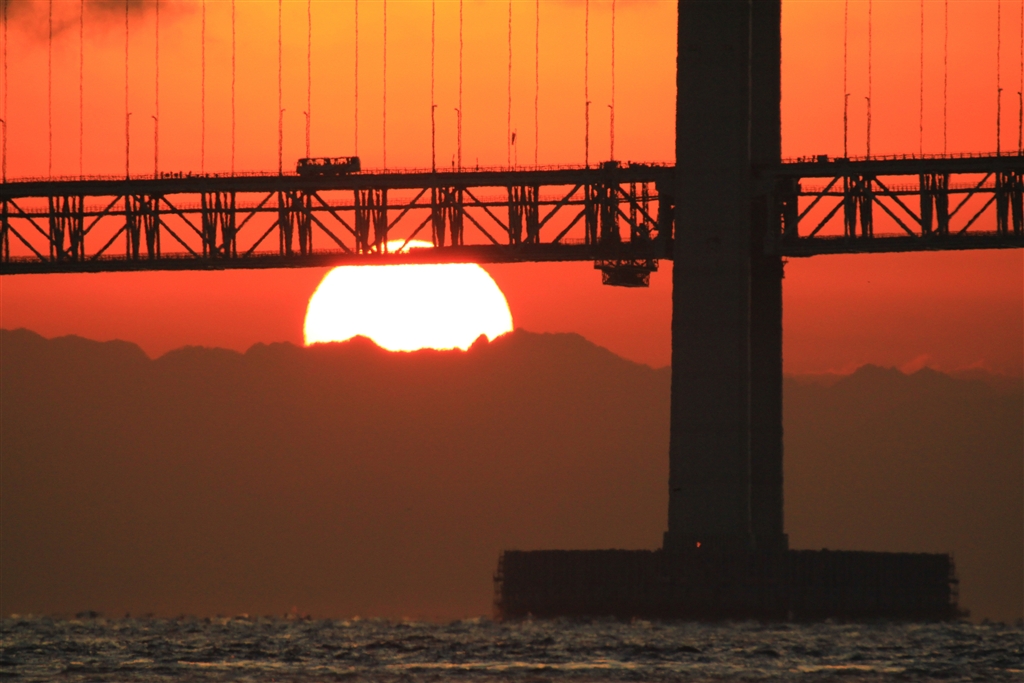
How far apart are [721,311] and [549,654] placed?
2492 cm

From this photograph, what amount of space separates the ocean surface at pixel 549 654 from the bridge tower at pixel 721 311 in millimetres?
6683

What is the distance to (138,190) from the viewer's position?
136m

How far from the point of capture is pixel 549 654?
106250mm

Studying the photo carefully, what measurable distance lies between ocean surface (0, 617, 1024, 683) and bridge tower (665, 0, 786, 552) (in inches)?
263

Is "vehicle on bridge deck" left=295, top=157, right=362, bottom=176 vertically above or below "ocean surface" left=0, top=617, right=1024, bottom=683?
above

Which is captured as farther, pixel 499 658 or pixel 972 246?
pixel 972 246

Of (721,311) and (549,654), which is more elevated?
(721,311)

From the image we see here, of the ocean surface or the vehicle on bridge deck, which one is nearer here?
the ocean surface

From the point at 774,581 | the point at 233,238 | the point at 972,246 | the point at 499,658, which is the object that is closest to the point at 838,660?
the point at 499,658

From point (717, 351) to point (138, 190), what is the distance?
37085mm

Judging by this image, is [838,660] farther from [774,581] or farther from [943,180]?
[943,180]

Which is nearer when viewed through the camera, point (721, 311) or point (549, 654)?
point (549, 654)

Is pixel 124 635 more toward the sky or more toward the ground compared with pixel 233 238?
more toward the ground

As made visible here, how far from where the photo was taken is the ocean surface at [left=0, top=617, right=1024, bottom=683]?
97.5 m
